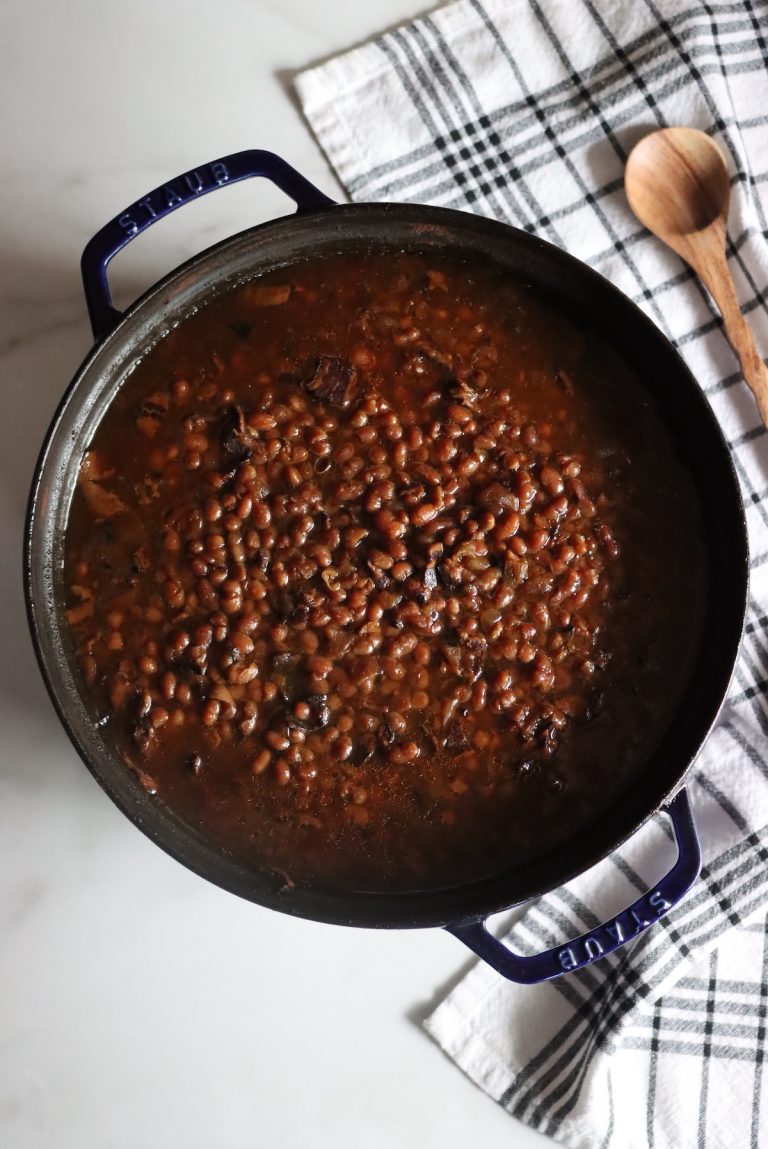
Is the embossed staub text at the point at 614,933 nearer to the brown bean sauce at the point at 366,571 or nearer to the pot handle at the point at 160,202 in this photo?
the brown bean sauce at the point at 366,571

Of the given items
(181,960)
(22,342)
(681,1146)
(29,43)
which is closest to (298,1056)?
(181,960)

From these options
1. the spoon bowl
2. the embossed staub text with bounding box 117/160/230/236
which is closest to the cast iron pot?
the embossed staub text with bounding box 117/160/230/236

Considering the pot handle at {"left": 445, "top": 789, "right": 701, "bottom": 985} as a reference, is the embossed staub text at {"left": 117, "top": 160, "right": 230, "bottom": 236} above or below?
above

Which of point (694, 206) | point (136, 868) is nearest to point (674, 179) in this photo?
point (694, 206)

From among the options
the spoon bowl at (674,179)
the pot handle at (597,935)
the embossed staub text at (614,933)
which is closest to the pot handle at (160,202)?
the spoon bowl at (674,179)

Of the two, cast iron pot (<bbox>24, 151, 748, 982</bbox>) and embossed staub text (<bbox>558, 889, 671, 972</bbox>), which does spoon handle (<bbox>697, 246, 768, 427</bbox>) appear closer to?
cast iron pot (<bbox>24, 151, 748, 982</bbox>)

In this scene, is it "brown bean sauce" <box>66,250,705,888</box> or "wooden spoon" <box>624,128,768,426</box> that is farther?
"wooden spoon" <box>624,128,768,426</box>
